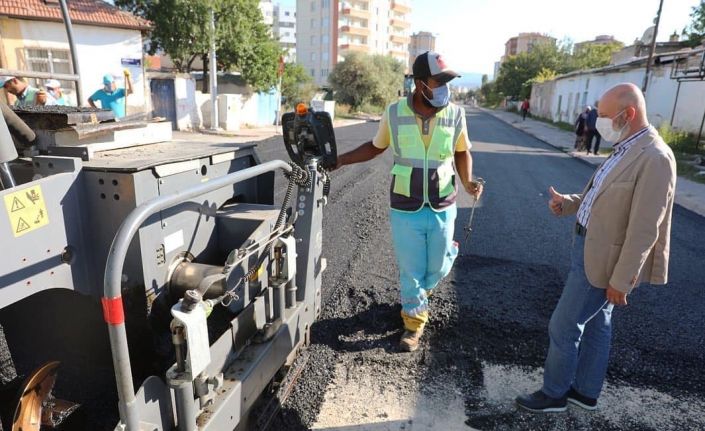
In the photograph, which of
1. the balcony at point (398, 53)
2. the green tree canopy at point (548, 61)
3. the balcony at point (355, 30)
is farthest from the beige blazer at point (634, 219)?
the balcony at point (398, 53)

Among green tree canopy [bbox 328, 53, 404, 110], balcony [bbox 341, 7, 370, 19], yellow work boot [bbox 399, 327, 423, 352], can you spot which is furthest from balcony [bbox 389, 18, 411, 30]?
yellow work boot [bbox 399, 327, 423, 352]

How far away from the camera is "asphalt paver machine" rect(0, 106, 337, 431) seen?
158cm

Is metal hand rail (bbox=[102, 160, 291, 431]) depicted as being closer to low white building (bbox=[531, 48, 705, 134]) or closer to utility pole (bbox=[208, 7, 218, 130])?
low white building (bbox=[531, 48, 705, 134])

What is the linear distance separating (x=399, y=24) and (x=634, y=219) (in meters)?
91.1

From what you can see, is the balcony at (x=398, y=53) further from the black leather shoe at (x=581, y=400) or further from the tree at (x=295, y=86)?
the black leather shoe at (x=581, y=400)

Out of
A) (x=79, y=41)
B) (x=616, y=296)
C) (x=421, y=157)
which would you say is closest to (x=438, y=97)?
(x=421, y=157)

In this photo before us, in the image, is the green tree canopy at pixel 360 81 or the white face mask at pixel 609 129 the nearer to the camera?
the white face mask at pixel 609 129

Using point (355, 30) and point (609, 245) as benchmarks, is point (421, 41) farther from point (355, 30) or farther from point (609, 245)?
point (609, 245)

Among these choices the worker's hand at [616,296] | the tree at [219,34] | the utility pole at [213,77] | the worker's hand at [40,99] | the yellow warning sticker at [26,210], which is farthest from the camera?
the tree at [219,34]

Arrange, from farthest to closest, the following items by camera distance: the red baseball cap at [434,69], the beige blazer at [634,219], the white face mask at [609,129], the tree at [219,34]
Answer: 1. the tree at [219,34]
2. the red baseball cap at [434,69]
3. the white face mask at [609,129]
4. the beige blazer at [634,219]

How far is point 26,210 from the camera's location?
154 centimetres

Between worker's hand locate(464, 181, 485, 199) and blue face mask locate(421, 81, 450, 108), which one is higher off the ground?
blue face mask locate(421, 81, 450, 108)

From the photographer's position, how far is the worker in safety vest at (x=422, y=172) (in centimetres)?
315

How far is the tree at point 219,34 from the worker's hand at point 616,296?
19.3 m
